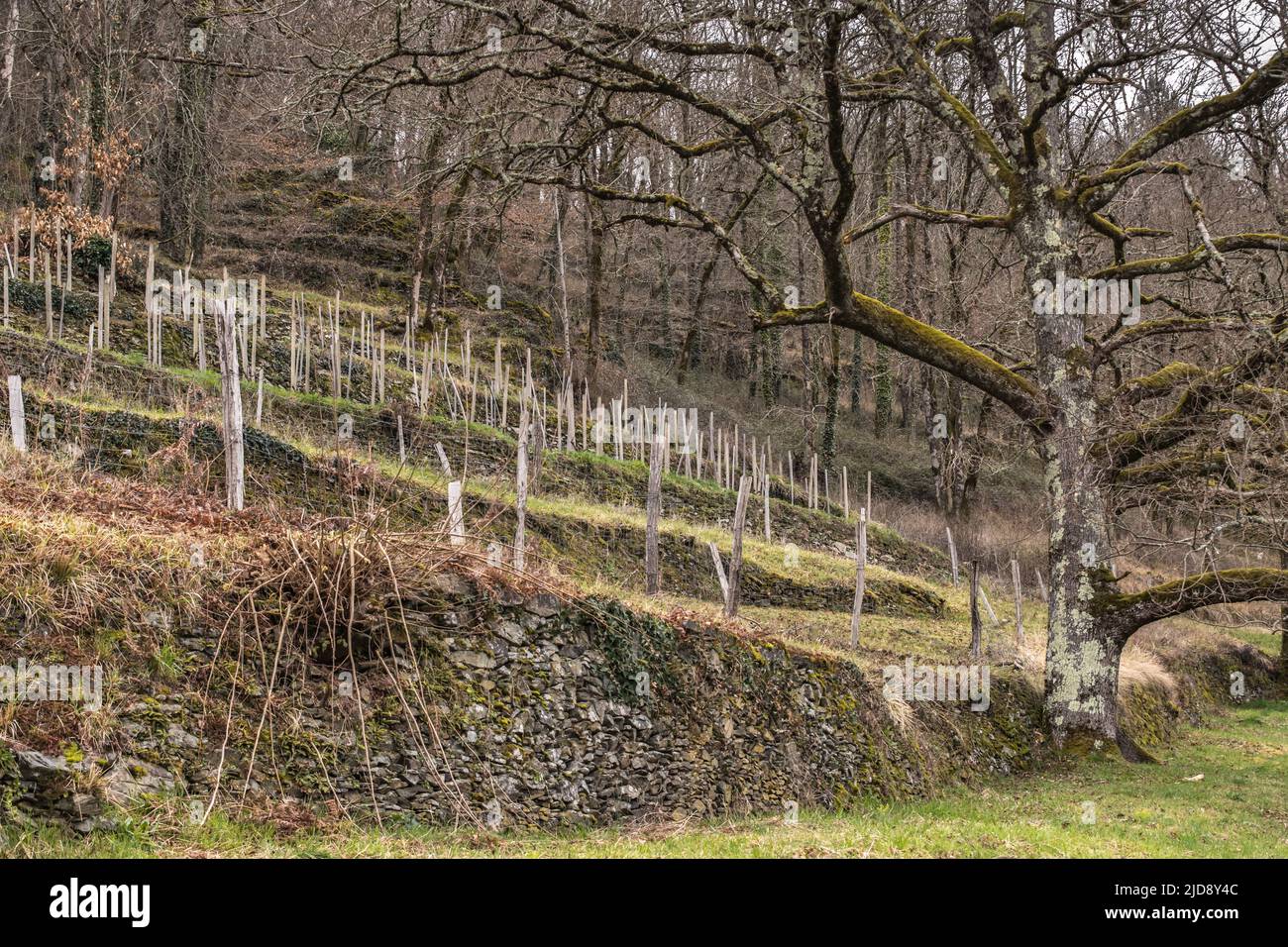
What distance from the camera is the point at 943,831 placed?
27.6 feet

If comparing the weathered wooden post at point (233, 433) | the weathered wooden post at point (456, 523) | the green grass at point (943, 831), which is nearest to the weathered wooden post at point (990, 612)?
the green grass at point (943, 831)

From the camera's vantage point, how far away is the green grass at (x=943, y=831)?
5.86 meters

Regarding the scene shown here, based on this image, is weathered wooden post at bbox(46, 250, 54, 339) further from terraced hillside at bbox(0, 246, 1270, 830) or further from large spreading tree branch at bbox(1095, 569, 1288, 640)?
large spreading tree branch at bbox(1095, 569, 1288, 640)

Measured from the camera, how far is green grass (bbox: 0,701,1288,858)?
231 inches

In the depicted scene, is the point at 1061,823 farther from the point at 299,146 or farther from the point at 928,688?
the point at 299,146

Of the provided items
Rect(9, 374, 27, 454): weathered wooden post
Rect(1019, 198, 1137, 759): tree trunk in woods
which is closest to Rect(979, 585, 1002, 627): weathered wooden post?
Rect(1019, 198, 1137, 759): tree trunk in woods

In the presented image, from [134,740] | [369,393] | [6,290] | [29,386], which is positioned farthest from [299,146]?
[134,740]

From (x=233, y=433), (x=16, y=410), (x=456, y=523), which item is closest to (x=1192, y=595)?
(x=456, y=523)

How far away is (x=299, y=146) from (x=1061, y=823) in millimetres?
35901

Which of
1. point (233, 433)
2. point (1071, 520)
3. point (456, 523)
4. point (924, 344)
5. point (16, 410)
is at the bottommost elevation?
point (1071, 520)

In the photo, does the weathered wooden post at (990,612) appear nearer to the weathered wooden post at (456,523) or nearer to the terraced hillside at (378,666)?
the terraced hillside at (378,666)

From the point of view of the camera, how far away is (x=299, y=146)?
37719 mm

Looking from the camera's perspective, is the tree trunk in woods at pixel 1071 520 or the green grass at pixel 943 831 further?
the tree trunk in woods at pixel 1071 520

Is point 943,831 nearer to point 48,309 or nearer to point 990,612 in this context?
point 990,612
